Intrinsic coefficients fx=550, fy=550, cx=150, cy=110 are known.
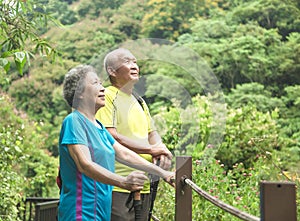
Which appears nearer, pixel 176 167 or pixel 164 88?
pixel 164 88

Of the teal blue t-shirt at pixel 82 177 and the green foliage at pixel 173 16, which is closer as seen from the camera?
the teal blue t-shirt at pixel 82 177

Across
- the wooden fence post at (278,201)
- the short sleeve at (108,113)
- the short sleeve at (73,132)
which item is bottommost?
the wooden fence post at (278,201)

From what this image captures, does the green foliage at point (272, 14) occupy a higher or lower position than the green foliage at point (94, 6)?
lower

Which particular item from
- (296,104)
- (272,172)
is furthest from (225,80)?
(272,172)

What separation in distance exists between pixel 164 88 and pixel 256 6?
499 inches

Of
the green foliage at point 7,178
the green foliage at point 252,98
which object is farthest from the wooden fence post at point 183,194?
the green foliage at point 252,98

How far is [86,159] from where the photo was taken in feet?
4.79

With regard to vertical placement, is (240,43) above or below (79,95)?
above

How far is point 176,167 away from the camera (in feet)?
6.47

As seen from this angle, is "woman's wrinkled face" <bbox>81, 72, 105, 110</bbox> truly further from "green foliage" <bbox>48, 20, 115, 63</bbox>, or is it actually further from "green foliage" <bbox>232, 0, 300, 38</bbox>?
"green foliage" <bbox>232, 0, 300, 38</bbox>

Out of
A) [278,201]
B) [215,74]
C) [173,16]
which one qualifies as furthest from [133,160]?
[173,16]

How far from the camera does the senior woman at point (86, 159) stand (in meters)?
1.46

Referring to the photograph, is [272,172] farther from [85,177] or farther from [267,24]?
[267,24]

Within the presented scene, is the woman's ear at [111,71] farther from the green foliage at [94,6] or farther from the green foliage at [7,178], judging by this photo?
the green foliage at [94,6]
